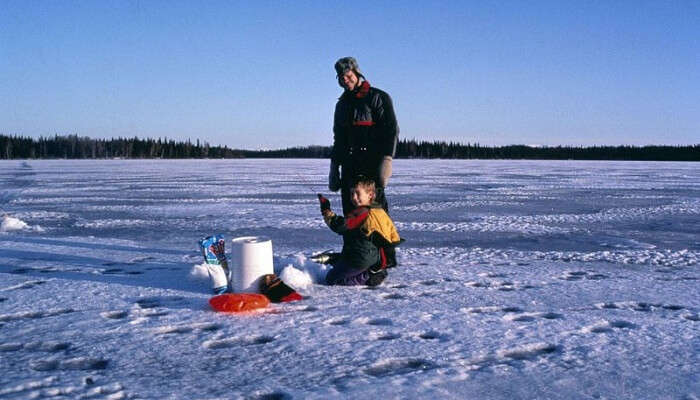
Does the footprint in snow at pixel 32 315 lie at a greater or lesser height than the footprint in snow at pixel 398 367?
lesser

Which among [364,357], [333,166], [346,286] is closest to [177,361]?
[364,357]

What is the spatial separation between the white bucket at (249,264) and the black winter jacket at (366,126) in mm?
1361

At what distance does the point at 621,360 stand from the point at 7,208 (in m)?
11.0

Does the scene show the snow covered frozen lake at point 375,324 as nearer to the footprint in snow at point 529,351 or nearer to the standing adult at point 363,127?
the footprint in snow at point 529,351

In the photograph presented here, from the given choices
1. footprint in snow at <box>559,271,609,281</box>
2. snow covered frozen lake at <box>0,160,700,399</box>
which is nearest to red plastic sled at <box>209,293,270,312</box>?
snow covered frozen lake at <box>0,160,700,399</box>

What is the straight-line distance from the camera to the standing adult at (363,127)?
4598 mm

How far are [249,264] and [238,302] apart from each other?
431 mm

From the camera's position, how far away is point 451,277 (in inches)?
171

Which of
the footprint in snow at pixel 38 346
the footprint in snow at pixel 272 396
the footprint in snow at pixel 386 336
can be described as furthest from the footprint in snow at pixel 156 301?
the footprint in snow at pixel 272 396

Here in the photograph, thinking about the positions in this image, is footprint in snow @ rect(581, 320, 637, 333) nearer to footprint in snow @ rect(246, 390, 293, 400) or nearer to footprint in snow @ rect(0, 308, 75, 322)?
footprint in snow @ rect(246, 390, 293, 400)

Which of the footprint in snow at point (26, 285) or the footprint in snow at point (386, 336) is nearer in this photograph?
the footprint in snow at point (386, 336)

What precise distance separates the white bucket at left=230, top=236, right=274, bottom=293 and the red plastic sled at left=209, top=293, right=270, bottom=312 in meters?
0.29

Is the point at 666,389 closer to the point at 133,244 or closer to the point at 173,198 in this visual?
the point at 133,244

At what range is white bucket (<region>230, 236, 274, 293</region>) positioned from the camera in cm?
368
